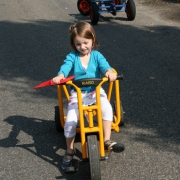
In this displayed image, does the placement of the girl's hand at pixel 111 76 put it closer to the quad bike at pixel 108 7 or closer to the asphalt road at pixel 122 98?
the asphalt road at pixel 122 98

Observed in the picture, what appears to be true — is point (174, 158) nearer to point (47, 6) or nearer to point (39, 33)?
point (39, 33)

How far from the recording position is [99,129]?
345 cm

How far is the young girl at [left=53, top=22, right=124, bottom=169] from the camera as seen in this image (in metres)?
3.58

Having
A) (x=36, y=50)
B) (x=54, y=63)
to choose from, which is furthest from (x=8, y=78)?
(x=36, y=50)

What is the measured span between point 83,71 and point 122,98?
1497mm

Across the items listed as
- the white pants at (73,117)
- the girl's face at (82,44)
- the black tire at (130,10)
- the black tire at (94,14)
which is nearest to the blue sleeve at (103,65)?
the girl's face at (82,44)

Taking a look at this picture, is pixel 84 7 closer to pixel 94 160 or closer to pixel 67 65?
pixel 67 65

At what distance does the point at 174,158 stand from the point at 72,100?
103 cm

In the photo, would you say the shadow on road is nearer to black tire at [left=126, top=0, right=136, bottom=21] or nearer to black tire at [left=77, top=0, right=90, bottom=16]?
black tire at [left=126, top=0, right=136, bottom=21]

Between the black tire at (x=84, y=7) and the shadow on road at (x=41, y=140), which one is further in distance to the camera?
the black tire at (x=84, y=7)

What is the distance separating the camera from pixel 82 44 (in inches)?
147

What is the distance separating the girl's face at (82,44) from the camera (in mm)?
3723

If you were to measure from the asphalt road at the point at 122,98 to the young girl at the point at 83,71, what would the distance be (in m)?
0.29

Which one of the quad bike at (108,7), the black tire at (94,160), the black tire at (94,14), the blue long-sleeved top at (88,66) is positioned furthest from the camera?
the quad bike at (108,7)
